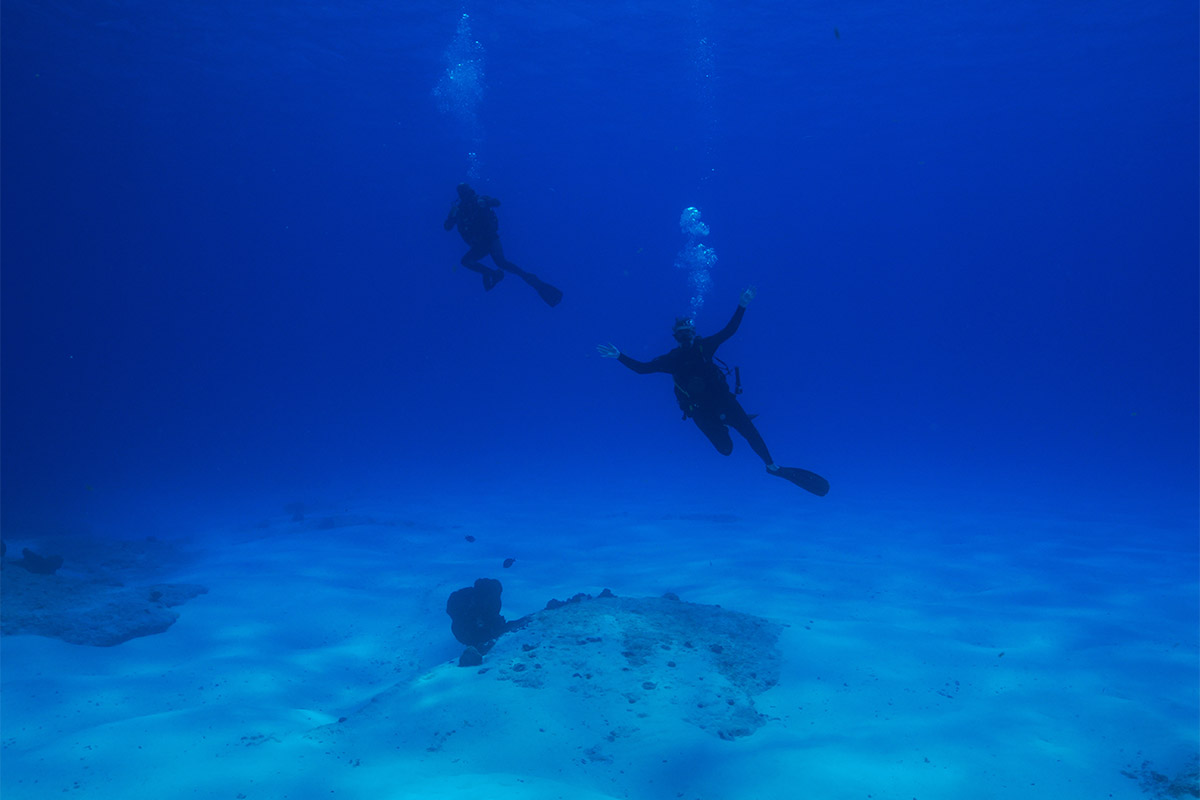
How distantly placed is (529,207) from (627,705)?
75.4 m

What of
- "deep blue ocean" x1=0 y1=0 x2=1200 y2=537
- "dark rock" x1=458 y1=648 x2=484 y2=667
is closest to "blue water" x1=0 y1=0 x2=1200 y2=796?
"deep blue ocean" x1=0 y1=0 x2=1200 y2=537

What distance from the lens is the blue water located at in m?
26.5

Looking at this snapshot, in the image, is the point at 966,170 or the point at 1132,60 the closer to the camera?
the point at 1132,60

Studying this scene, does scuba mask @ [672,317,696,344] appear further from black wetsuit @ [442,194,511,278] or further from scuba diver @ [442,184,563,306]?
black wetsuit @ [442,194,511,278]

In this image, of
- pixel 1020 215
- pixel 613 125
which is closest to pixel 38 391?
pixel 613 125

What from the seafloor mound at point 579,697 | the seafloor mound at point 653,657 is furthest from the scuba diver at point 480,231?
the seafloor mound at point 579,697

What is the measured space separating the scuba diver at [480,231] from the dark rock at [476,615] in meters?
5.07

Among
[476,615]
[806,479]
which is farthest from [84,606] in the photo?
[806,479]

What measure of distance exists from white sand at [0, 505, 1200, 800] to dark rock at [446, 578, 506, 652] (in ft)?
2.05

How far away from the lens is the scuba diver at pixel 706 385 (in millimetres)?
7077

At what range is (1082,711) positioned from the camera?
562cm

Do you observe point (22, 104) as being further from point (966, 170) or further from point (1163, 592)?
point (966, 170)

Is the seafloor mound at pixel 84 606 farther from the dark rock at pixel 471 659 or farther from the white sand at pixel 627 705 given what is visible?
the dark rock at pixel 471 659

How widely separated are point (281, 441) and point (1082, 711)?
64202 millimetres
